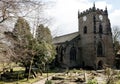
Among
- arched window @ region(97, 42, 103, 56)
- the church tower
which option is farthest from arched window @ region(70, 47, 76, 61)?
arched window @ region(97, 42, 103, 56)

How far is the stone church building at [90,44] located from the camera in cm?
5759

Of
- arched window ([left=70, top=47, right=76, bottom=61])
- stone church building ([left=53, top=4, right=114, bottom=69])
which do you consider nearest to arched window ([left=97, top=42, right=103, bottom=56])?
stone church building ([left=53, top=4, right=114, bottom=69])

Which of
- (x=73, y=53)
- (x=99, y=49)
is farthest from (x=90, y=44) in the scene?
(x=73, y=53)

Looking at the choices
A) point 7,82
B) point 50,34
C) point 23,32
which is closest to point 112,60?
point 50,34

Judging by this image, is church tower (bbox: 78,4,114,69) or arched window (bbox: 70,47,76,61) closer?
church tower (bbox: 78,4,114,69)

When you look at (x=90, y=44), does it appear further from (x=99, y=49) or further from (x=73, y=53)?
(x=73, y=53)

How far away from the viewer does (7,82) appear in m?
36.7

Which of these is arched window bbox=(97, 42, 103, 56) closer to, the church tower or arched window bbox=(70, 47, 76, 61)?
the church tower

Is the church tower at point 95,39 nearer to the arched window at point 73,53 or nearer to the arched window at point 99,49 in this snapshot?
the arched window at point 99,49

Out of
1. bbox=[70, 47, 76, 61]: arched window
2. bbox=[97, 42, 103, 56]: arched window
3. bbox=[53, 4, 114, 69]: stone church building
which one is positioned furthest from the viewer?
bbox=[70, 47, 76, 61]: arched window

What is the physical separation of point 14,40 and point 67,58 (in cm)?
4870

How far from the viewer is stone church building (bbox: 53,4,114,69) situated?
5759 centimetres

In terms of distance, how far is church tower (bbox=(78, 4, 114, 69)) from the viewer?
189ft

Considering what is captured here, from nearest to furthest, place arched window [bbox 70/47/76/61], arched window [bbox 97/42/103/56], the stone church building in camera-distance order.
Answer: the stone church building → arched window [bbox 97/42/103/56] → arched window [bbox 70/47/76/61]
